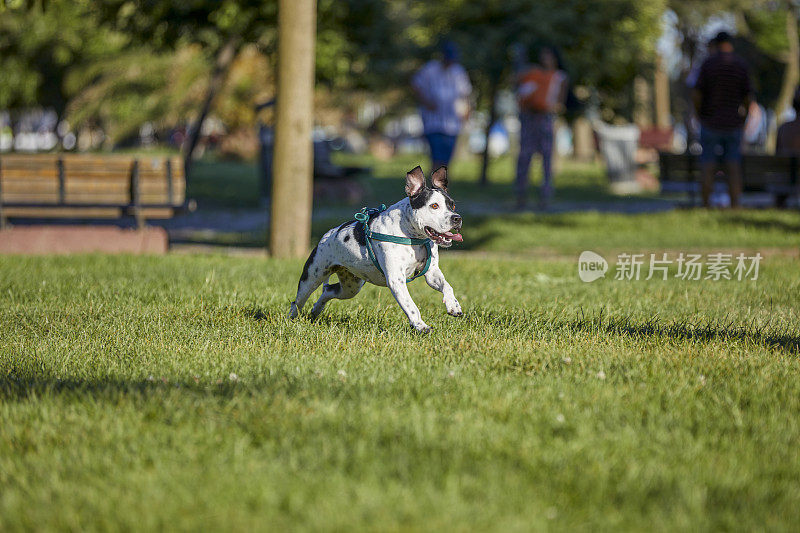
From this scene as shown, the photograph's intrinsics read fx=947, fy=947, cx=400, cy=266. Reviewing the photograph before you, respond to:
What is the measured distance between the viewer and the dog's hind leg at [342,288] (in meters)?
5.93

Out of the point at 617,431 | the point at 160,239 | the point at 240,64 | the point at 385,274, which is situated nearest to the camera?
the point at 617,431

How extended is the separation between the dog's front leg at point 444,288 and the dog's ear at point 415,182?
50 cm

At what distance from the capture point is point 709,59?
1377 cm

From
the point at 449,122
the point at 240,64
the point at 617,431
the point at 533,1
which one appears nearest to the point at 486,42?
the point at 533,1

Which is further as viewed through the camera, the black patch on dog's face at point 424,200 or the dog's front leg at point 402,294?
the dog's front leg at point 402,294

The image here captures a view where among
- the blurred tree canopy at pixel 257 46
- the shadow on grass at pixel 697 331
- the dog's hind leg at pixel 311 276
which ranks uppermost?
the blurred tree canopy at pixel 257 46

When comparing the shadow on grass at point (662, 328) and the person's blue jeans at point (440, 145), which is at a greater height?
the person's blue jeans at point (440, 145)

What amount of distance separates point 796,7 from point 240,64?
68.3 ft

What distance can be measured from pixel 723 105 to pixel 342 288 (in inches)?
366

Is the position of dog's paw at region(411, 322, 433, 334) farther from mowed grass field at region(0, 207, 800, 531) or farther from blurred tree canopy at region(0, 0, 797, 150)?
blurred tree canopy at region(0, 0, 797, 150)

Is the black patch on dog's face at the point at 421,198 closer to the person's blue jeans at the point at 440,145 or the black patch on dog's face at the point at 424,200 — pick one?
the black patch on dog's face at the point at 424,200

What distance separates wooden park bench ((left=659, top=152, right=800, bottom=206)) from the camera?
14602mm

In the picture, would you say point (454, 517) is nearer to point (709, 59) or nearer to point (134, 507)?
point (134, 507)

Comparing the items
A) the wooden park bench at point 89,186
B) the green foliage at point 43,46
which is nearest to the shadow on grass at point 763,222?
the wooden park bench at point 89,186
